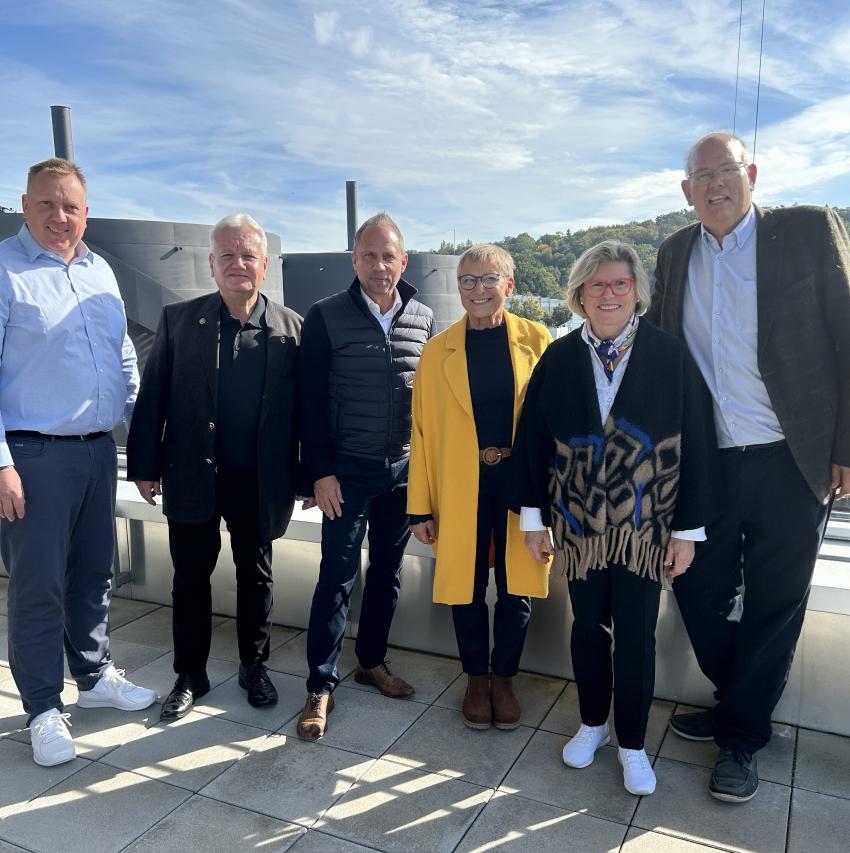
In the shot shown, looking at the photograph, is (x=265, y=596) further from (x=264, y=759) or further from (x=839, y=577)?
(x=839, y=577)

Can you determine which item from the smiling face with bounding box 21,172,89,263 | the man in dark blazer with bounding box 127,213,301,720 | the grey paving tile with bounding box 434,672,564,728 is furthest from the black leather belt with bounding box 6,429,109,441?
the grey paving tile with bounding box 434,672,564,728

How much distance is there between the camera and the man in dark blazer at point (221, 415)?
97.4 inches

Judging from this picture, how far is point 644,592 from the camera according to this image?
213 cm

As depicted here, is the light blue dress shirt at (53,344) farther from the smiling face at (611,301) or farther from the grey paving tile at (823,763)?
the grey paving tile at (823,763)

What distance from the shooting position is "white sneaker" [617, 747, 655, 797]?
214 cm

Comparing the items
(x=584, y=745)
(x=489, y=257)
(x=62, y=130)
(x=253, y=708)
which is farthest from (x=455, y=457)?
(x=62, y=130)

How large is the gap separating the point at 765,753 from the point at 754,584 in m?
0.60

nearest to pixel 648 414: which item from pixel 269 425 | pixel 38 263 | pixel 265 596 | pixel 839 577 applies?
pixel 839 577

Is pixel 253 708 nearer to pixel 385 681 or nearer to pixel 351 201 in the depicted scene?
pixel 385 681

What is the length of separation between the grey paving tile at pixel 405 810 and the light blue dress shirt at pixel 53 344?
4.69 feet

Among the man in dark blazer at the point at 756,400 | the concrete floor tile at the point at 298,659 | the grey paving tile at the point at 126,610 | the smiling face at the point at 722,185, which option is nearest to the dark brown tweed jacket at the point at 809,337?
the man in dark blazer at the point at 756,400

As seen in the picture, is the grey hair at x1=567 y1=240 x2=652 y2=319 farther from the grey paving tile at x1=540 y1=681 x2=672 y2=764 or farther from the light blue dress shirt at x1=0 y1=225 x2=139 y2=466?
the light blue dress shirt at x1=0 y1=225 x2=139 y2=466

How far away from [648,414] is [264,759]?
1586mm

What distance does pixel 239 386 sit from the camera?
251 cm
